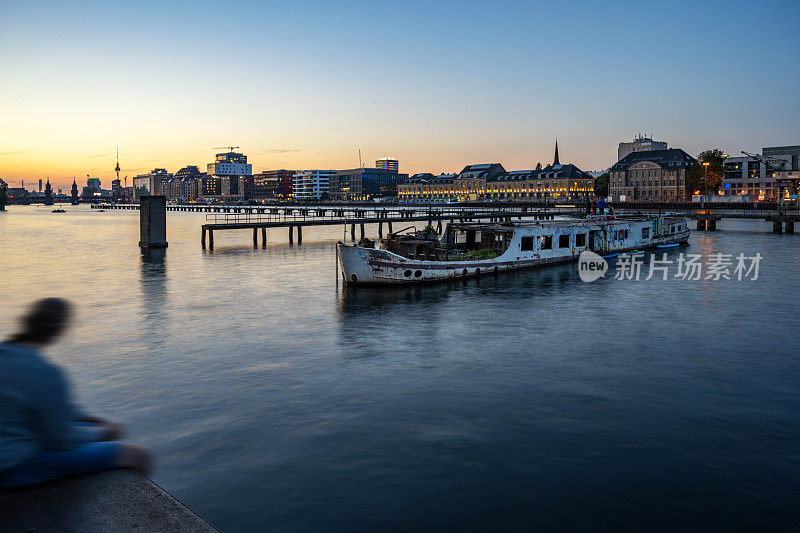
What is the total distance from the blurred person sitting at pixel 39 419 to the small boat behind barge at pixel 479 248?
33.5 metres

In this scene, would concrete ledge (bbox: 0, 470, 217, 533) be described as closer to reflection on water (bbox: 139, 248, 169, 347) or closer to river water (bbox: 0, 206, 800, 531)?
river water (bbox: 0, 206, 800, 531)

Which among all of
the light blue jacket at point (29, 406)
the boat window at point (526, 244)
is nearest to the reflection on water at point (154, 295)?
the light blue jacket at point (29, 406)

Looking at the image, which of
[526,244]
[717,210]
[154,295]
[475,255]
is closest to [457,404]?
[154,295]

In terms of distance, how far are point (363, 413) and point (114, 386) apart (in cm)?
969

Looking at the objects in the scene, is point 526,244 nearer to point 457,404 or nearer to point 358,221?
point 457,404

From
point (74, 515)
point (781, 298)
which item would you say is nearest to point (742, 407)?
point (74, 515)

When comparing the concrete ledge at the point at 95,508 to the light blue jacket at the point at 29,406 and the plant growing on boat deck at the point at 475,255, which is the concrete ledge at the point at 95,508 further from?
the plant growing on boat deck at the point at 475,255

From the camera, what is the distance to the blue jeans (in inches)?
332

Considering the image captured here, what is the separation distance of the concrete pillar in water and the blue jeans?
7017 cm

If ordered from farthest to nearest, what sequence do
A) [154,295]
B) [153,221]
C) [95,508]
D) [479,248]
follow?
[153,221]
[479,248]
[154,295]
[95,508]

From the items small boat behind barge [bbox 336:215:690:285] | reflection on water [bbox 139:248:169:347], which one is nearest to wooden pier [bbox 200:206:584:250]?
small boat behind barge [bbox 336:215:690:285]

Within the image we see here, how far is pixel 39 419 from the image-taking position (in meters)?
8.62

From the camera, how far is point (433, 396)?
A: 2011 centimetres

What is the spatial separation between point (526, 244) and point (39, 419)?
163 ft
